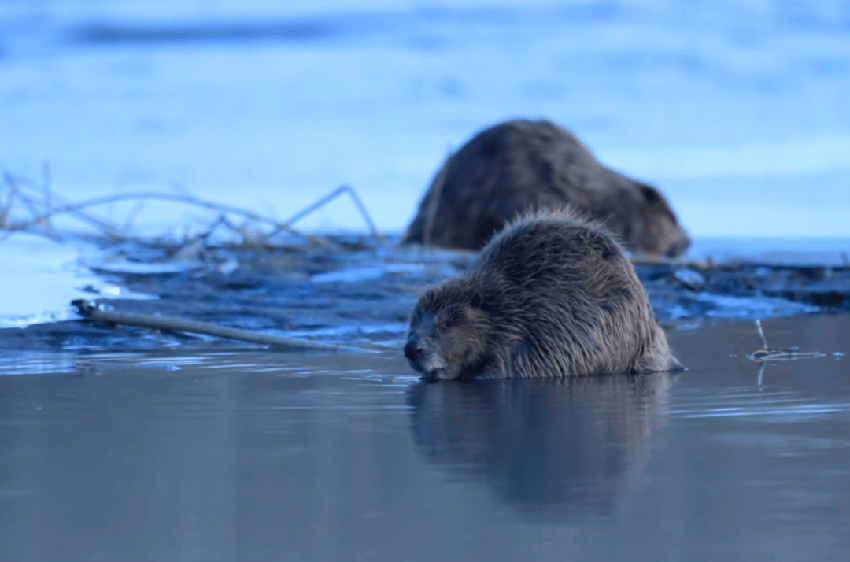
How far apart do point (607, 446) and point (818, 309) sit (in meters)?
6.36

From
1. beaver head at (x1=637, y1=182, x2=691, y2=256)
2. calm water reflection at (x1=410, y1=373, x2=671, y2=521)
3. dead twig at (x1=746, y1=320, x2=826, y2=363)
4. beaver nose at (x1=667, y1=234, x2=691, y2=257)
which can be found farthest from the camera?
beaver nose at (x1=667, y1=234, x2=691, y2=257)

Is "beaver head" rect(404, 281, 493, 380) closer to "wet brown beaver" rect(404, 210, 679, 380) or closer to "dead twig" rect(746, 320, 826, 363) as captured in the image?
"wet brown beaver" rect(404, 210, 679, 380)

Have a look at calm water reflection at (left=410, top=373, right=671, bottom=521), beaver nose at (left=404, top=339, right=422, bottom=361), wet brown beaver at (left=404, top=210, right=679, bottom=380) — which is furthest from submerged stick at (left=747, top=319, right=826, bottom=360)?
beaver nose at (left=404, top=339, right=422, bottom=361)

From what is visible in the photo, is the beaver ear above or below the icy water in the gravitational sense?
above

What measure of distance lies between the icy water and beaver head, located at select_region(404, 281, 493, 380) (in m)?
0.18

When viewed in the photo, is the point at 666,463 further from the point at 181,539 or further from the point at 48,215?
the point at 48,215

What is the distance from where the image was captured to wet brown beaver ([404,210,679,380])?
5.14m

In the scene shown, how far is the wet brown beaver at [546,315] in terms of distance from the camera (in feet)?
16.9

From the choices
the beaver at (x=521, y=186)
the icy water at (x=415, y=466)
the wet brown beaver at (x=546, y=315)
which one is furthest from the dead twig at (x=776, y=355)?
the beaver at (x=521, y=186)

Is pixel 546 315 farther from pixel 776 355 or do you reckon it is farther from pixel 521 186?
pixel 521 186

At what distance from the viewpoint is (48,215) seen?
28.9 feet

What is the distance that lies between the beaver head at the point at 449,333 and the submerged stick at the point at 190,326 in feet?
2.19

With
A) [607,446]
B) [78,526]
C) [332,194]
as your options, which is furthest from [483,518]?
[332,194]

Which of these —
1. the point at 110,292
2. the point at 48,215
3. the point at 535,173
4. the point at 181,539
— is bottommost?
the point at 181,539
